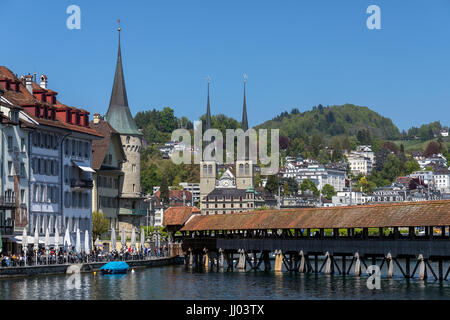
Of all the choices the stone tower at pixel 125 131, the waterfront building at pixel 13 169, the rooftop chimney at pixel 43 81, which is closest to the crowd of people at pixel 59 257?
the waterfront building at pixel 13 169

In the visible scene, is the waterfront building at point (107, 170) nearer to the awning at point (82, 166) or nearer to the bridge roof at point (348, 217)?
the awning at point (82, 166)

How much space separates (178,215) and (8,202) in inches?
1281

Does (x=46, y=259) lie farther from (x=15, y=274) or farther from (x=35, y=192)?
(x=35, y=192)

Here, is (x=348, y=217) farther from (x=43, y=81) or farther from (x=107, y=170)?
(x=107, y=170)

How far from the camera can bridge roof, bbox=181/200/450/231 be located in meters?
64.6

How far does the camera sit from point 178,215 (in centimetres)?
10594

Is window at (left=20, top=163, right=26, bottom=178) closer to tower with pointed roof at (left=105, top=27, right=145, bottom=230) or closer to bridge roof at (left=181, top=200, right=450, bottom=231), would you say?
bridge roof at (left=181, top=200, right=450, bottom=231)

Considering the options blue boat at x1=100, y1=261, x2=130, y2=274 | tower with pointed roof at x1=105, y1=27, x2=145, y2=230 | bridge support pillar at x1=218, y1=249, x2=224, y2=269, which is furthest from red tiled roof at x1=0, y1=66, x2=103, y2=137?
tower with pointed roof at x1=105, y1=27, x2=145, y2=230

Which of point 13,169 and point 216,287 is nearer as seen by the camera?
point 216,287

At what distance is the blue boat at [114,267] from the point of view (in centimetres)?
7694

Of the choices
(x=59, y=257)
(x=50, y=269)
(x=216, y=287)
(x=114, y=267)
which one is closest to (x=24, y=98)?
(x=59, y=257)
